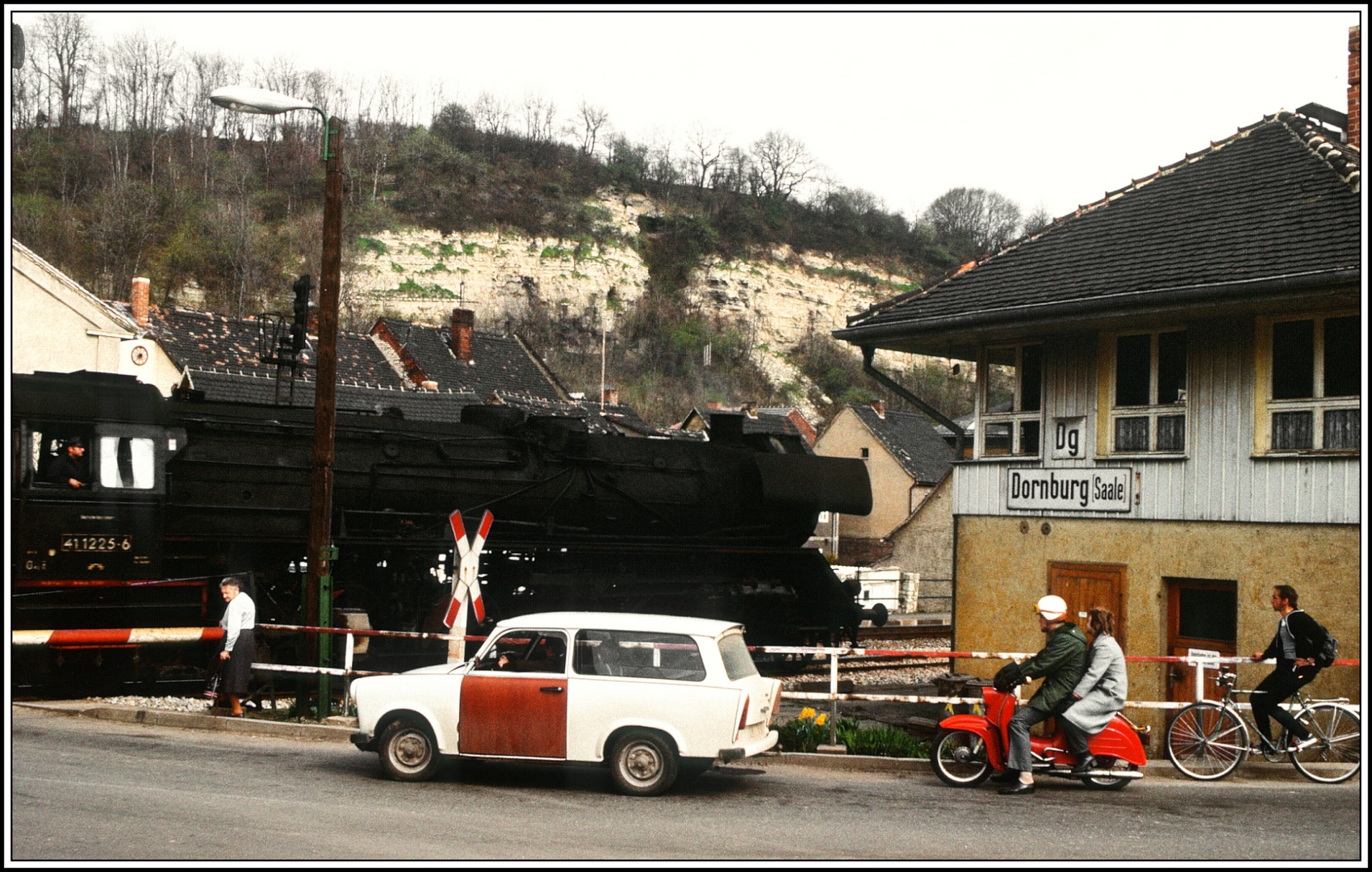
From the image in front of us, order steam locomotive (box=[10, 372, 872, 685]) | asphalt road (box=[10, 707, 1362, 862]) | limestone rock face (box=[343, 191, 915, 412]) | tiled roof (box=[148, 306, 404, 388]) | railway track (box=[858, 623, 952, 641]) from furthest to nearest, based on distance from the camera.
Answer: limestone rock face (box=[343, 191, 915, 412]) → tiled roof (box=[148, 306, 404, 388]) → railway track (box=[858, 623, 952, 641]) → steam locomotive (box=[10, 372, 872, 685]) → asphalt road (box=[10, 707, 1362, 862])

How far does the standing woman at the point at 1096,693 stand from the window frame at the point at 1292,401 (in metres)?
4.51

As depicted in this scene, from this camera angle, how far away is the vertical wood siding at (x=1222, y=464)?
11.9 metres

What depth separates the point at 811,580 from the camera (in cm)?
1930

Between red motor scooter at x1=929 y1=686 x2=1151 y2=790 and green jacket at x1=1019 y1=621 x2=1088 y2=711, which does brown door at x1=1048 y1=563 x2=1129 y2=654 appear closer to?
red motor scooter at x1=929 y1=686 x2=1151 y2=790

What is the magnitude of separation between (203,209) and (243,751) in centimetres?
6537

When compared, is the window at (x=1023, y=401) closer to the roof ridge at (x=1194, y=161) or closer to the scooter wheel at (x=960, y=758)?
the roof ridge at (x=1194, y=161)

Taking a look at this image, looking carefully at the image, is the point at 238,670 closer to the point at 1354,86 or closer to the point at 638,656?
the point at 638,656

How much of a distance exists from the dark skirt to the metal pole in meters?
0.62

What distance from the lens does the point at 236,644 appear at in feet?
39.6

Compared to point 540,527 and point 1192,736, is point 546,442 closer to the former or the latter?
point 540,527

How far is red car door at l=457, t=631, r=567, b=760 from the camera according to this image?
344 inches

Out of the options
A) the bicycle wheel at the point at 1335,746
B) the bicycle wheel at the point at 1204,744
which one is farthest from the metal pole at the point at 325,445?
the bicycle wheel at the point at 1335,746

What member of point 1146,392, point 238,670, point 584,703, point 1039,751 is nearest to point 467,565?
point 238,670

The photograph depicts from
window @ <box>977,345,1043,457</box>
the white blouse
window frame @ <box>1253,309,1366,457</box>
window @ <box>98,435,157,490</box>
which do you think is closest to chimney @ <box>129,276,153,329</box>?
window @ <box>98,435,157,490</box>
